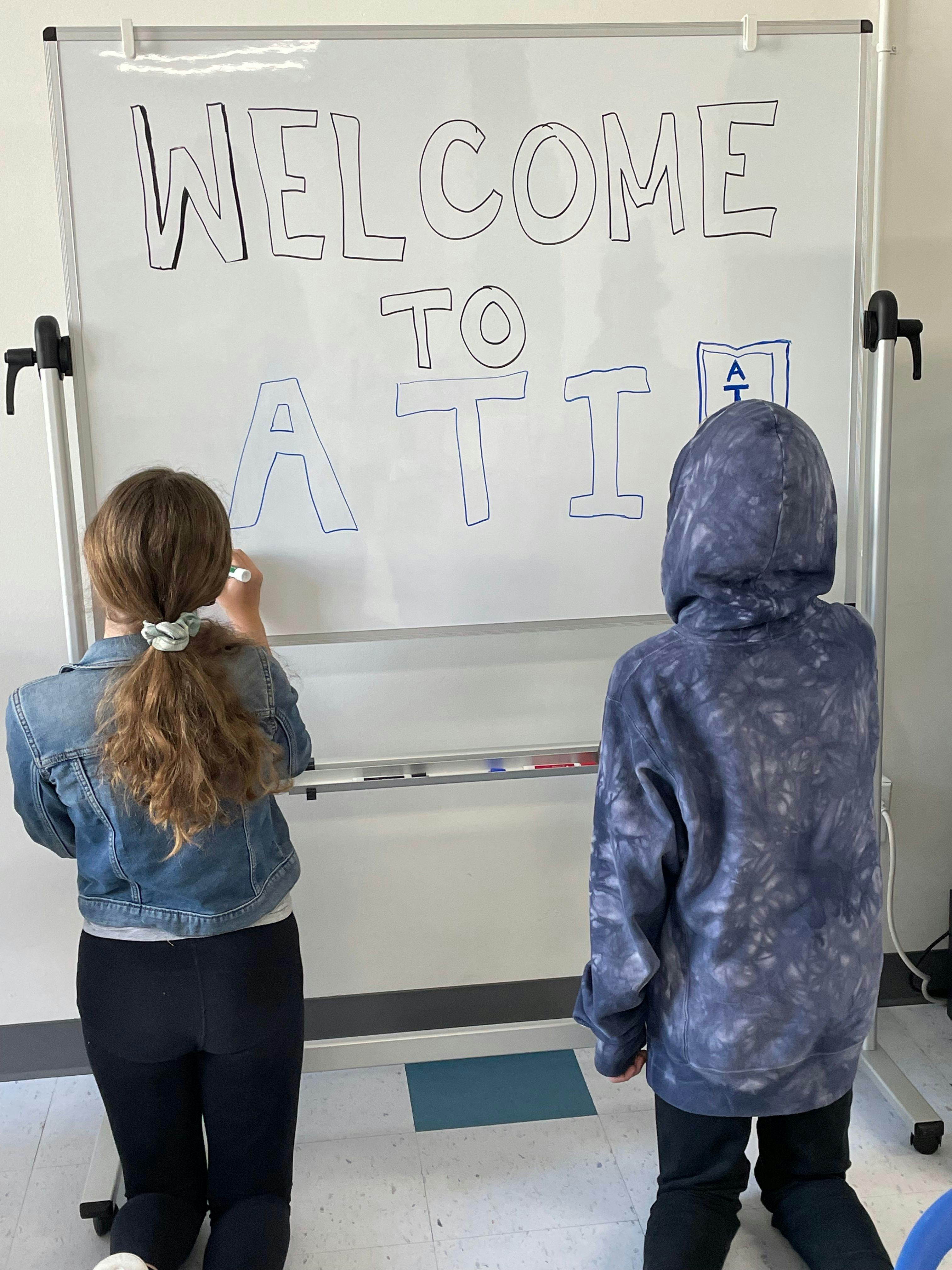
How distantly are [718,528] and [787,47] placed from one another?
3.49 ft

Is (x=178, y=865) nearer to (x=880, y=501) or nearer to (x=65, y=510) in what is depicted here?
(x=65, y=510)

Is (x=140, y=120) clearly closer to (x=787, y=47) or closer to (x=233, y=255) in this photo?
(x=233, y=255)

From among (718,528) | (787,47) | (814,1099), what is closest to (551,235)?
(787,47)

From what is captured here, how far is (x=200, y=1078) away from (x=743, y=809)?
831 millimetres

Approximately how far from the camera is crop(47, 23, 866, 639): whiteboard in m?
Answer: 1.75

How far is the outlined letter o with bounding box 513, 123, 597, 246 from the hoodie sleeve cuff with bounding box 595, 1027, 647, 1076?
4.20 feet

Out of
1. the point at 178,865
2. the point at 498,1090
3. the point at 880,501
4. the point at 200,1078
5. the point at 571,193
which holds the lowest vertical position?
the point at 498,1090

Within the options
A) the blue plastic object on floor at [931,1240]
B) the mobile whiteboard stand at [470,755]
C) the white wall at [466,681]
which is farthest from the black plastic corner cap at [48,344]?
the blue plastic object on floor at [931,1240]

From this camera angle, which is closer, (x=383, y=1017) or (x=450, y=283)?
(x=450, y=283)

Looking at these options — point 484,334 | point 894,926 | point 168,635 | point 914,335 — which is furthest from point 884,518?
point 168,635

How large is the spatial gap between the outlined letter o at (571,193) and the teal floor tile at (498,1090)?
1611 millimetres

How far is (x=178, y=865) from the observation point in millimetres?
1354

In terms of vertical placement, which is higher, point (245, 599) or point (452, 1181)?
point (245, 599)

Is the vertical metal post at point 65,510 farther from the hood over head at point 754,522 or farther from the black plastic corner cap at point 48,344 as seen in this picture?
the hood over head at point 754,522
